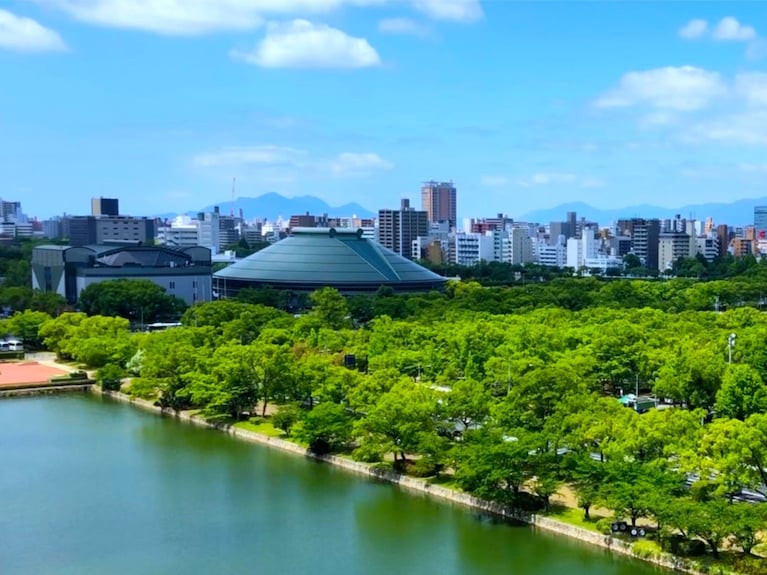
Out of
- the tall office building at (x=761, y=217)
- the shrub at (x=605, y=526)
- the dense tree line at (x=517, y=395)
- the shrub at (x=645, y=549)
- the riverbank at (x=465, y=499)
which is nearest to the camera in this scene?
the riverbank at (x=465, y=499)

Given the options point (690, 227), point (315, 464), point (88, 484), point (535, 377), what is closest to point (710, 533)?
point (535, 377)

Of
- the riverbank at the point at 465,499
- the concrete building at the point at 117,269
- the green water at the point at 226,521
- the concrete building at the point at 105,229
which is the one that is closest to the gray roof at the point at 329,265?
the concrete building at the point at 117,269

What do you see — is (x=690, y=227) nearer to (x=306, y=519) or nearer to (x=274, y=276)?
(x=274, y=276)

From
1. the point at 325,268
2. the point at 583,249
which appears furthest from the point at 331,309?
the point at 583,249

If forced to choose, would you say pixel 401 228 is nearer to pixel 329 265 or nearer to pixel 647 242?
pixel 647 242

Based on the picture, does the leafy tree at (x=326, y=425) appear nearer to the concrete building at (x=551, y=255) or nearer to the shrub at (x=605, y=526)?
the shrub at (x=605, y=526)

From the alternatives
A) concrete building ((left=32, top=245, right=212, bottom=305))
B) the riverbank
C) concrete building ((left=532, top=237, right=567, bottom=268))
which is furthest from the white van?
concrete building ((left=532, top=237, right=567, bottom=268))
